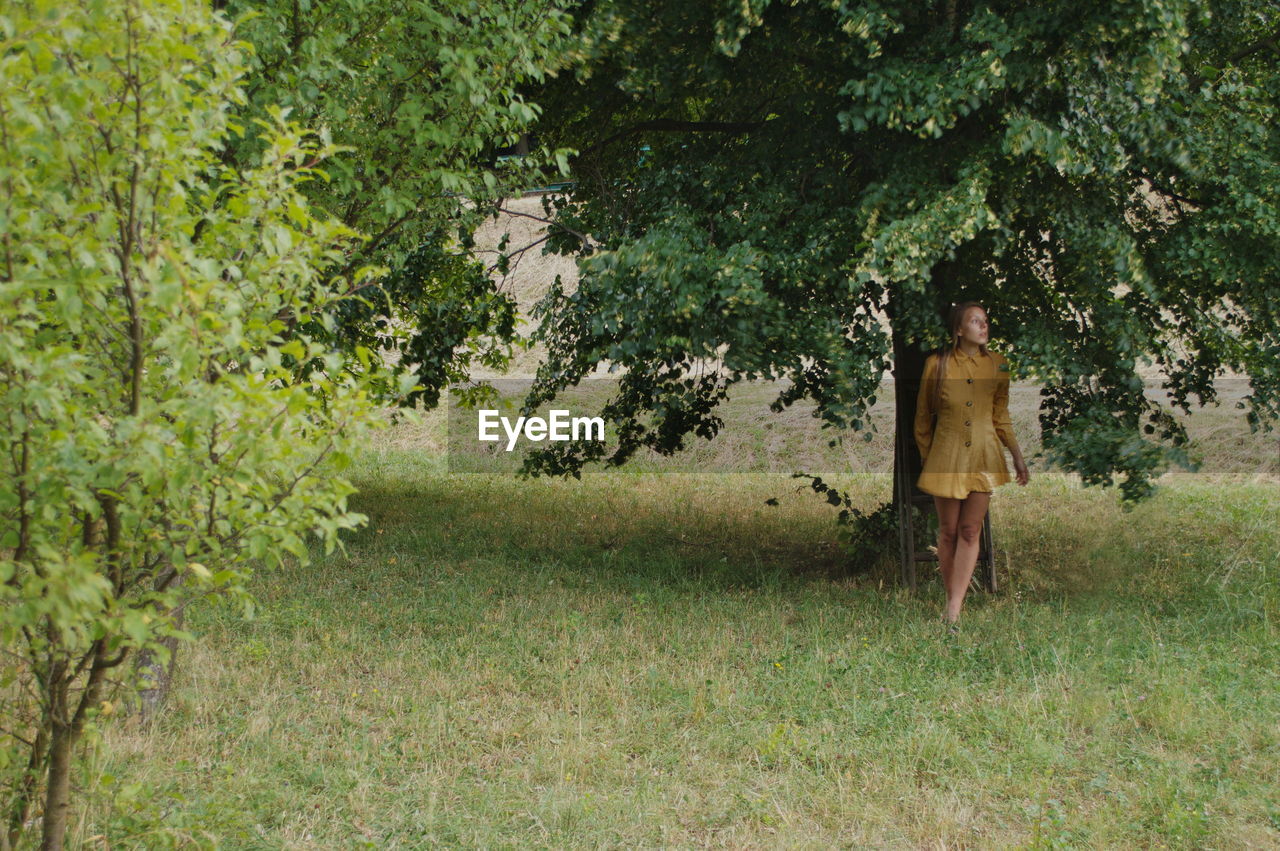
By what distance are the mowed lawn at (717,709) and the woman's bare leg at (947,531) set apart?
0.39 meters

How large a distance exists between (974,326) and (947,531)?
144 centimetres

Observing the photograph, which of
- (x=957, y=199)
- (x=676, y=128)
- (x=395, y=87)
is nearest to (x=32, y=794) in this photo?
(x=395, y=87)

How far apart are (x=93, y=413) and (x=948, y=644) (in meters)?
5.30

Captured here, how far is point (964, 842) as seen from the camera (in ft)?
14.3

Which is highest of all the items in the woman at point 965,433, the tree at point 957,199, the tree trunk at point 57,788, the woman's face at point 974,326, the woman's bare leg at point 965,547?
the tree at point 957,199

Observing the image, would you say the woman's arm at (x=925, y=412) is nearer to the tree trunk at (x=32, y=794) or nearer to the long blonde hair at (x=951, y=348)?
the long blonde hair at (x=951, y=348)

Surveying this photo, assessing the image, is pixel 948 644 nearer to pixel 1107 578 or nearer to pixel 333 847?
pixel 1107 578

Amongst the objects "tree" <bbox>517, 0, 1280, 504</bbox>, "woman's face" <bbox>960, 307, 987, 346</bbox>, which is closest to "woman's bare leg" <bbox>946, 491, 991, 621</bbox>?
"tree" <bbox>517, 0, 1280, 504</bbox>

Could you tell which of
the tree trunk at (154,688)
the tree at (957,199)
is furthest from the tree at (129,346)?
the tree at (957,199)

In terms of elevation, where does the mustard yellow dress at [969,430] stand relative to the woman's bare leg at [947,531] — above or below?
above

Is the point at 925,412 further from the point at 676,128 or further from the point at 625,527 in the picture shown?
the point at 625,527

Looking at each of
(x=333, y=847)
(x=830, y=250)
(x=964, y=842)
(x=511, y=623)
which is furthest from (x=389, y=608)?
(x=964, y=842)

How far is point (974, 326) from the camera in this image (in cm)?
686

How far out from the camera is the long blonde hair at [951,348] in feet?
22.8
